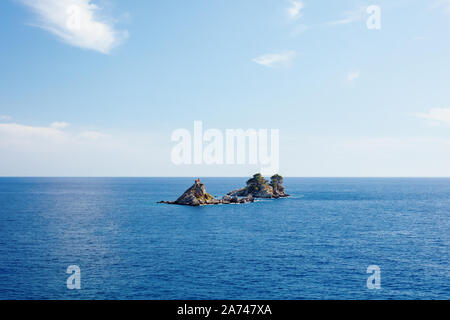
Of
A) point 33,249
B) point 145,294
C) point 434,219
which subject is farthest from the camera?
point 434,219

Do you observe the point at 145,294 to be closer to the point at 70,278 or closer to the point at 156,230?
the point at 70,278

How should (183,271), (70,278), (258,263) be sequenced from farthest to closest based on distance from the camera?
1. (258,263)
2. (183,271)
3. (70,278)

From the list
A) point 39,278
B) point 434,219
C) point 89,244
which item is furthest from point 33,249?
point 434,219

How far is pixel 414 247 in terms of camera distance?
70.2 meters

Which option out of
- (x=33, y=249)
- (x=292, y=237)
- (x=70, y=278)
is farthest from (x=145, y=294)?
(x=292, y=237)

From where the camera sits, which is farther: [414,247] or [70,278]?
[414,247]

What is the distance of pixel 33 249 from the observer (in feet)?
222

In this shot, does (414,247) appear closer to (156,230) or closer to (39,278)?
(156,230)

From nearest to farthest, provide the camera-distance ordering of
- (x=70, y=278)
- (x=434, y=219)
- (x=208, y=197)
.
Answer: (x=70, y=278), (x=434, y=219), (x=208, y=197)

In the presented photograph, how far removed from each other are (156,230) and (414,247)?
66.3 metres

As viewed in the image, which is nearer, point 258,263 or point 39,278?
point 39,278
